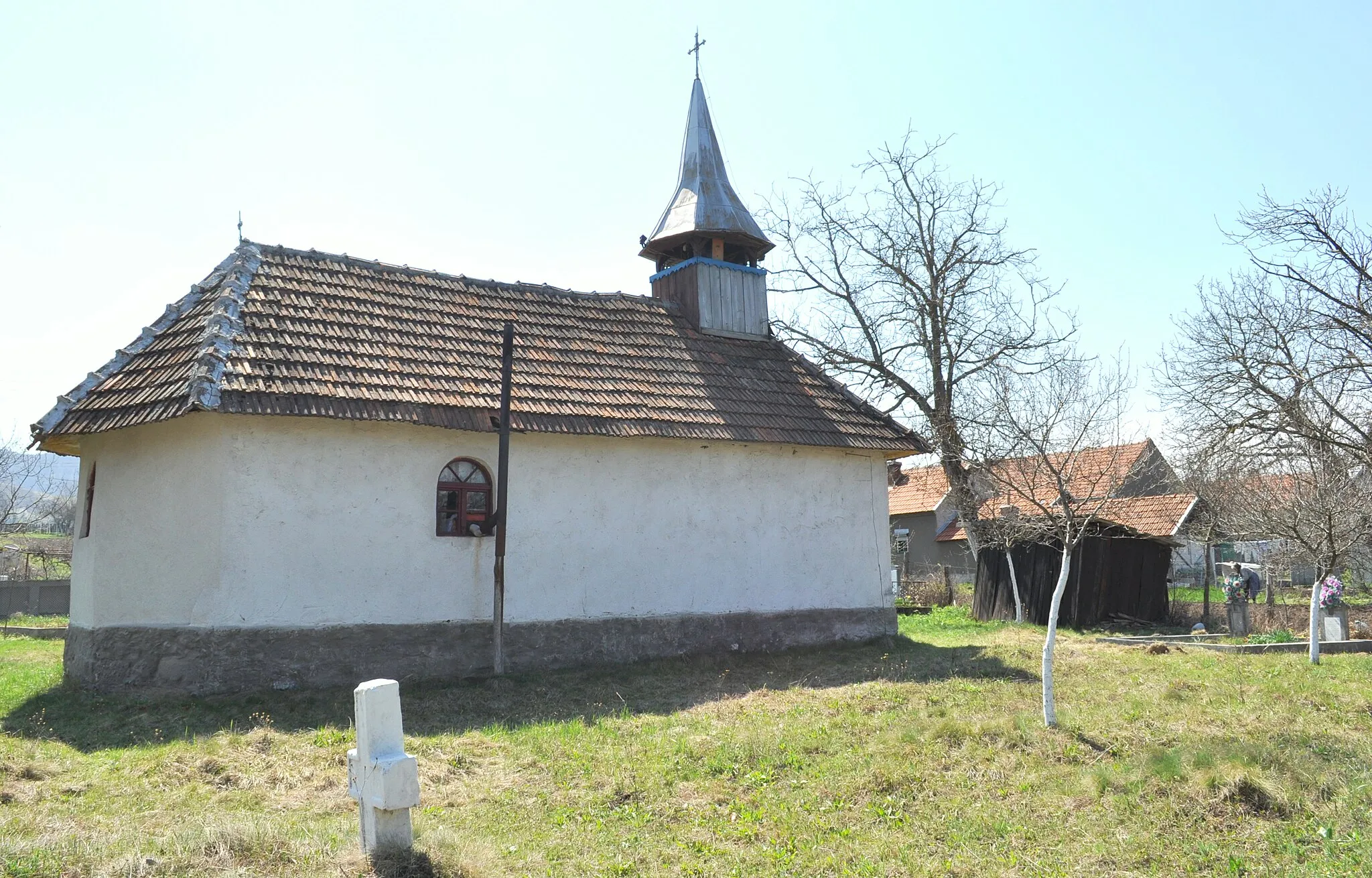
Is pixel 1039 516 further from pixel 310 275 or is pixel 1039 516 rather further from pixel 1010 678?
pixel 310 275

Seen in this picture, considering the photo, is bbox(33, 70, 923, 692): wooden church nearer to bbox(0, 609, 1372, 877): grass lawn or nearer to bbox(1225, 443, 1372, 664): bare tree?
bbox(0, 609, 1372, 877): grass lawn

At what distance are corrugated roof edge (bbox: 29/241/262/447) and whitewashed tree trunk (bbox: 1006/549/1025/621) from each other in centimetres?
1482

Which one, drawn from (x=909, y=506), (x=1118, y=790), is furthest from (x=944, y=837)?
(x=909, y=506)

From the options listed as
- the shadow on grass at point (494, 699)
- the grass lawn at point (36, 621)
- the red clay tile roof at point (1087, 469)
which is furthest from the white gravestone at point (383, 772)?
the grass lawn at point (36, 621)

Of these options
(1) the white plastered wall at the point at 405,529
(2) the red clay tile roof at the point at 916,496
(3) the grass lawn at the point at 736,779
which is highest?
(2) the red clay tile roof at the point at 916,496

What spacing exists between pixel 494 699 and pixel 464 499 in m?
2.69

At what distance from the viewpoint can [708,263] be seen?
17141 mm

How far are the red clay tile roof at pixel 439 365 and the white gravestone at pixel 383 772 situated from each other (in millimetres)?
6147

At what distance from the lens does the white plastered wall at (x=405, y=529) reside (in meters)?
10.9

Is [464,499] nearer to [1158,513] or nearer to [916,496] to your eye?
[1158,513]

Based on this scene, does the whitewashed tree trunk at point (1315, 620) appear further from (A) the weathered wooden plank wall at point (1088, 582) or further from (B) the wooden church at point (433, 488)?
(A) the weathered wooden plank wall at point (1088, 582)

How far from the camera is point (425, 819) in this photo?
642 cm

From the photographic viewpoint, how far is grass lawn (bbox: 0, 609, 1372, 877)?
5613mm

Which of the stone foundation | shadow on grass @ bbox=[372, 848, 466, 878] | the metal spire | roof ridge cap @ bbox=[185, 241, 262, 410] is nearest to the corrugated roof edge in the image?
roof ridge cap @ bbox=[185, 241, 262, 410]
